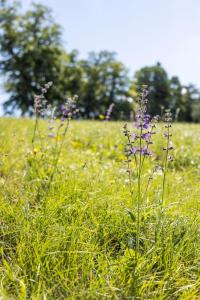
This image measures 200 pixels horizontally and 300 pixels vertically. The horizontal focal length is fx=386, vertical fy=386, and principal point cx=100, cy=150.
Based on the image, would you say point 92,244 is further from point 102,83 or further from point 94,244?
point 102,83

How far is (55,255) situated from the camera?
2.80 m

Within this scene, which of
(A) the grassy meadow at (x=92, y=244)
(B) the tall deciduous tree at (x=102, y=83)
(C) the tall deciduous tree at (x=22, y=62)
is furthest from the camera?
(B) the tall deciduous tree at (x=102, y=83)

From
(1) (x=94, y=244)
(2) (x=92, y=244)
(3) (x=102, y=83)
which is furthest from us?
(3) (x=102, y=83)

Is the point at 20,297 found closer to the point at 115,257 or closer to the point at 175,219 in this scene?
the point at 115,257

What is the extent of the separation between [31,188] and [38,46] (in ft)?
148

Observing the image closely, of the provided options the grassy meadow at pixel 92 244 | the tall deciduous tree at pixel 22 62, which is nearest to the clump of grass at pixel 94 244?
the grassy meadow at pixel 92 244

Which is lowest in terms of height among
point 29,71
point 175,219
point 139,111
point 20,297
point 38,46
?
point 20,297

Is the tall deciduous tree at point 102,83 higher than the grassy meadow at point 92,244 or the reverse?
higher

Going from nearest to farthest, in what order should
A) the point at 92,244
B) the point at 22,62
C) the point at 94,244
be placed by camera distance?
the point at 92,244 → the point at 94,244 → the point at 22,62

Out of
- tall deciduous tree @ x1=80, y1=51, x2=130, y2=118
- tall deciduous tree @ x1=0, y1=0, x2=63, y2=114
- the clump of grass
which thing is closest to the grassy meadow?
the clump of grass

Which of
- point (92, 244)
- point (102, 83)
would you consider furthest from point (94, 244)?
point (102, 83)

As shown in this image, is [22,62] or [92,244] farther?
[22,62]

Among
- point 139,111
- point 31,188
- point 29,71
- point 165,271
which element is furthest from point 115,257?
point 29,71

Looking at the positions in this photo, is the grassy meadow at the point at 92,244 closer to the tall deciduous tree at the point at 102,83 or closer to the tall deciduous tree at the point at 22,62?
the tall deciduous tree at the point at 22,62
